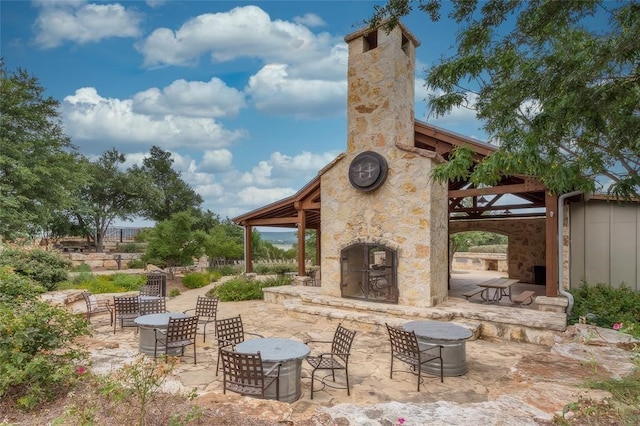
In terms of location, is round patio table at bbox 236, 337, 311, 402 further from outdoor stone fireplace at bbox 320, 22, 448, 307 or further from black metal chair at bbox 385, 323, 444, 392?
outdoor stone fireplace at bbox 320, 22, 448, 307

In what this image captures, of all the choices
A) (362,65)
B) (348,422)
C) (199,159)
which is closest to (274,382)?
(348,422)

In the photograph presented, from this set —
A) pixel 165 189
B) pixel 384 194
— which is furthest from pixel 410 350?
pixel 165 189

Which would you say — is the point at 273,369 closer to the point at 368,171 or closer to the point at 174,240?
the point at 368,171

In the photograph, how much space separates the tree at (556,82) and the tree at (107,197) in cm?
2715

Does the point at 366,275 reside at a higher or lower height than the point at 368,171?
lower

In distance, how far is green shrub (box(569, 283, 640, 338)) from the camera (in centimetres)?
672

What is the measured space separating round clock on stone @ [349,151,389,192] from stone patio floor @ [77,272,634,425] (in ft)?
10.8

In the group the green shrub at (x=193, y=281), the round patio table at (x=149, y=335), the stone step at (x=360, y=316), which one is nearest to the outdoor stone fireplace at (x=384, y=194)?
the stone step at (x=360, y=316)

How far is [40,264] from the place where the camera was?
10445mm

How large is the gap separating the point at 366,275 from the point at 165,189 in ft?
95.1

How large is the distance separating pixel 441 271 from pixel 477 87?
162 inches

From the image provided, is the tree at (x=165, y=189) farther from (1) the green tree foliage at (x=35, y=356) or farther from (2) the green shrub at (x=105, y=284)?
(1) the green tree foliage at (x=35, y=356)

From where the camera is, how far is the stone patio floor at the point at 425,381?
11.0ft

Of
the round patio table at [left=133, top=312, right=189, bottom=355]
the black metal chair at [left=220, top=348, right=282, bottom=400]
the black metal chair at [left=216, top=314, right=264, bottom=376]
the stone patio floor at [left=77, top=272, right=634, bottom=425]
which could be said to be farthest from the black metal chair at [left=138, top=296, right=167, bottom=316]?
the black metal chair at [left=220, top=348, right=282, bottom=400]
